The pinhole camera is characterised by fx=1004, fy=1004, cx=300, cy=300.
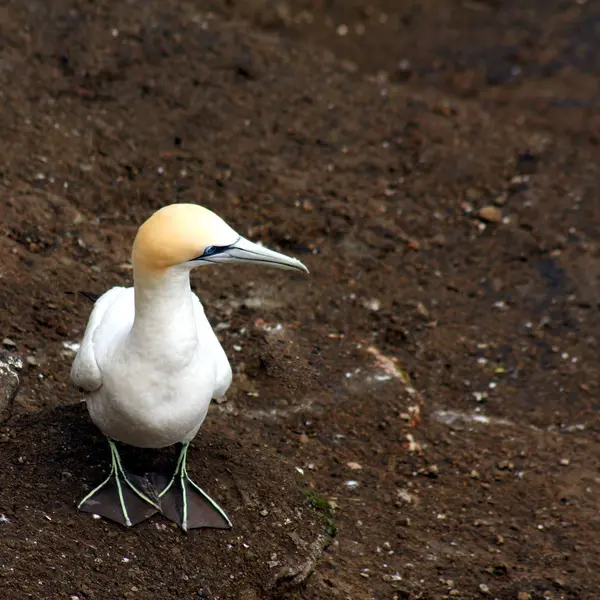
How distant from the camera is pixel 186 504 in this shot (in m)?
4.57

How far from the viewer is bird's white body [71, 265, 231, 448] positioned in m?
3.96

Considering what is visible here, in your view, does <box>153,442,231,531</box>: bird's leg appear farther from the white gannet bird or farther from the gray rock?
the gray rock

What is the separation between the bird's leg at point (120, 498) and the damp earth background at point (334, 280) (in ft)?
0.24

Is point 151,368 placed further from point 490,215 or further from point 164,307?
point 490,215

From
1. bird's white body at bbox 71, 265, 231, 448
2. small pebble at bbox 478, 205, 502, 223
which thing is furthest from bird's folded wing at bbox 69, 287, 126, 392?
small pebble at bbox 478, 205, 502, 223

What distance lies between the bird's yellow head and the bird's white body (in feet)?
0.29

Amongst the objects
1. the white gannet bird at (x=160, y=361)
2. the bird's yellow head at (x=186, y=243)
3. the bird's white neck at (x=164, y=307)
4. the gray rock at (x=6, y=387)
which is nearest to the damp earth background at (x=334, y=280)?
the gray rock at (x=6, y=387)

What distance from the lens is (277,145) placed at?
27.4 feet

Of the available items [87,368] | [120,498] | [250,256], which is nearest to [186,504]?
[120,498]

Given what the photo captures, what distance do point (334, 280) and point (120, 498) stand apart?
9.95 ft

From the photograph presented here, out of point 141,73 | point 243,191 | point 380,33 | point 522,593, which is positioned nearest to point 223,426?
point 522,593

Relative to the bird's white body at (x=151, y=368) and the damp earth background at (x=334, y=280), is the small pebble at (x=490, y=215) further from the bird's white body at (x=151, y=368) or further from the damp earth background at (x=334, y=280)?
the bird's white body at (x=151, y=368)

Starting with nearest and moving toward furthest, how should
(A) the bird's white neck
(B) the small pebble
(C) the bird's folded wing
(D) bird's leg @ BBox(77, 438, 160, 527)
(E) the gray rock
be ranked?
(A) the bird's white neck < (C) the bird's folded wing < (D) bird's leg @ BBox(77, 438, 160, 527) < (E) the gray rock < (B) the small pebble

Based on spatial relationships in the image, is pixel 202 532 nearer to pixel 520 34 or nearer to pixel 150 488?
pixel 150 488
